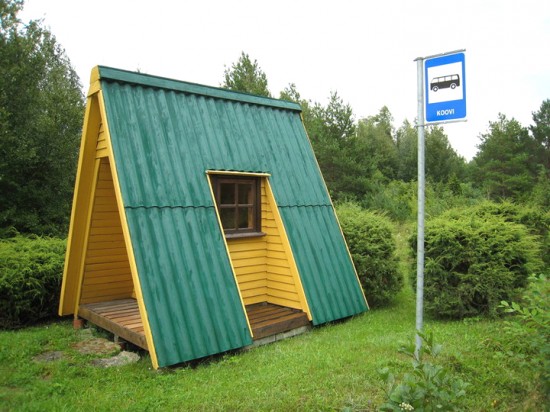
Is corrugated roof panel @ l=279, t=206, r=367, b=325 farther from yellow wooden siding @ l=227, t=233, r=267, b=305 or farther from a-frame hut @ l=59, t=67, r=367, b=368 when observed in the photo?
yellow wooden siding @ l=227, t=233, r=267, b=305

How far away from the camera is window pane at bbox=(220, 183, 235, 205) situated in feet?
21.7

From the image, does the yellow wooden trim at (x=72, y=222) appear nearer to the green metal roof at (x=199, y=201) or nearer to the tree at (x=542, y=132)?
the green metal roof at (x=199, y=201)

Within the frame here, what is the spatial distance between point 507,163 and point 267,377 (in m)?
34.6

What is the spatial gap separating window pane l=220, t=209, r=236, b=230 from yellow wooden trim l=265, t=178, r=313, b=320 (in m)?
0.65

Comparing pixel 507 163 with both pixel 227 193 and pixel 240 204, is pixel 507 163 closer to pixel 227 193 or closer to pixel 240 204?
pixel 240 204

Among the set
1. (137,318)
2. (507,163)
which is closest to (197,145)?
(137,318)

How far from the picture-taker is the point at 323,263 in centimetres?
687

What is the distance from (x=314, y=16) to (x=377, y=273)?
23.3 ft

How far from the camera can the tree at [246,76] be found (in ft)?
90.8

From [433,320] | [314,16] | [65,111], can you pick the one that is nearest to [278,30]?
[314,16]

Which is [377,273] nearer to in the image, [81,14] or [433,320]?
[433,320]

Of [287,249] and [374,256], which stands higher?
[287,249]

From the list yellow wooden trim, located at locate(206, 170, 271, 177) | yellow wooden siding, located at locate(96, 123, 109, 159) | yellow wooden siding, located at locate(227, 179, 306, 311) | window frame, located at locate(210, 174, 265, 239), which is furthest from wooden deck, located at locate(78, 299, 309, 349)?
yellow wooden siding, located at locate(96, 123, 109, 159)

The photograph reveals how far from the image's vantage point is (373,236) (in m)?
7.84
